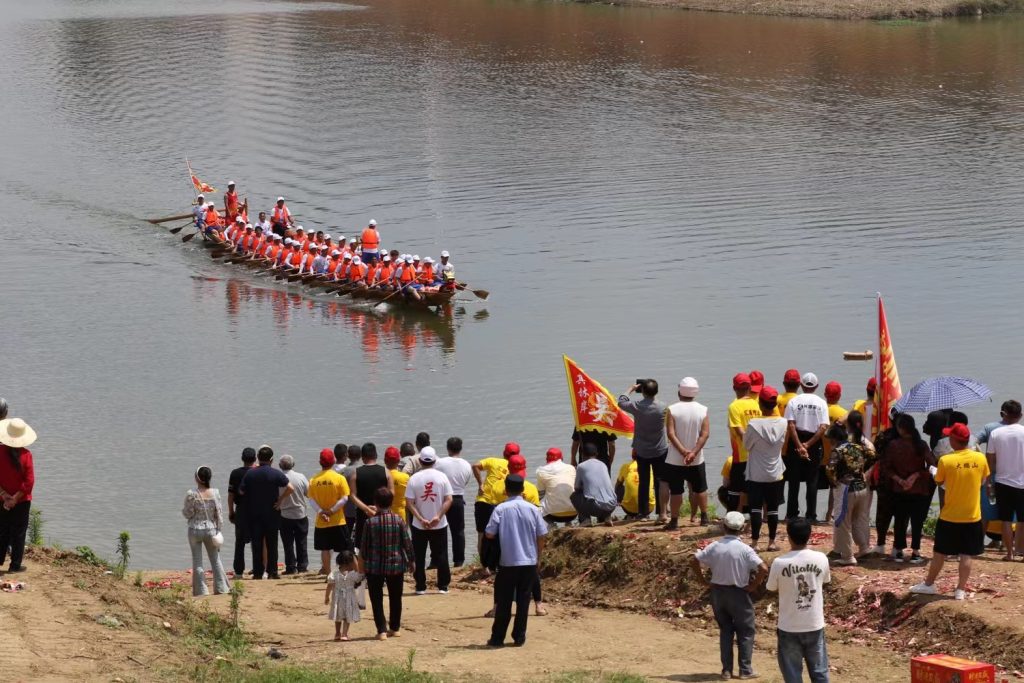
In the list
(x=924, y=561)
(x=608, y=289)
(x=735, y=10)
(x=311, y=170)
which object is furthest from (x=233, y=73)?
(x=924, y=561)

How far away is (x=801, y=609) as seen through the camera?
11.0 m

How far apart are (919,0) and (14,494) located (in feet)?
221

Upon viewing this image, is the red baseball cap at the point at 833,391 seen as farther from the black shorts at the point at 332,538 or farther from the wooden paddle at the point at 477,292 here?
the wooden paddle at the point at 477,292

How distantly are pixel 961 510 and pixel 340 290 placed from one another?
24.5 m

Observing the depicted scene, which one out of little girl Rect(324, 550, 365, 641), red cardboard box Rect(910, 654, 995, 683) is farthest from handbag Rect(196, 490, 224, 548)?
red cardboard box Rect(910, 654, 995, 683)

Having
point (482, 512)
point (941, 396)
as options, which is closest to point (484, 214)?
point (482, 512)

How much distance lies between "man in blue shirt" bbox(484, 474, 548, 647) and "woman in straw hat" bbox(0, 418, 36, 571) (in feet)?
14.5

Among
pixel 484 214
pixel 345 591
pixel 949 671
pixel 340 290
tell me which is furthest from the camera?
pixel 484 214

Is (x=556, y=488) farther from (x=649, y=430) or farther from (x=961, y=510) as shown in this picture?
(x=961, y=510)

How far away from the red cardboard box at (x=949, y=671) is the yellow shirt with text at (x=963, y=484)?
2.14 m

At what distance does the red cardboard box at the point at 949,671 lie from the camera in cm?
1065

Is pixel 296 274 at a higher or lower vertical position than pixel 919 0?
lower

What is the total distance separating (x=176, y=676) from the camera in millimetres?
11812

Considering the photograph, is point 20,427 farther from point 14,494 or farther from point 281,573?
point 281,573
